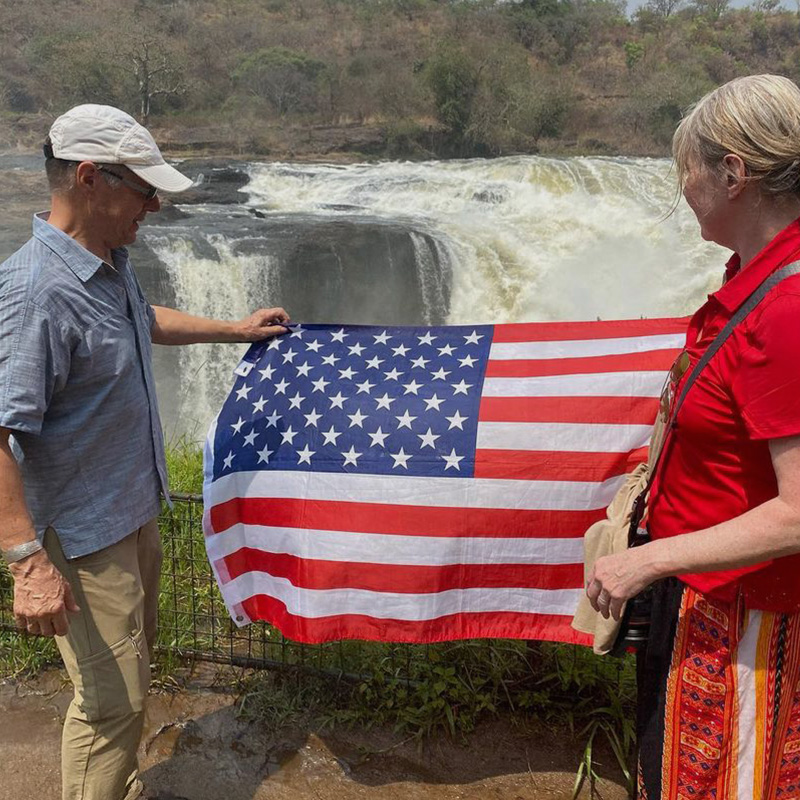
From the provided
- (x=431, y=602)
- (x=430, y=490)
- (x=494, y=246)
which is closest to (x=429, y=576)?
(x=431, y=602)

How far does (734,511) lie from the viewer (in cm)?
146

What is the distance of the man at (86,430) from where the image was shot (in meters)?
1.80

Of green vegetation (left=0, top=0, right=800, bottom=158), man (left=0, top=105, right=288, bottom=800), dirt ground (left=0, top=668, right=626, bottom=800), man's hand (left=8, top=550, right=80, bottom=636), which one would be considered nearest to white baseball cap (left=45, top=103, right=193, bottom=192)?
man (left=0, top=105, right=288, bottom=800)

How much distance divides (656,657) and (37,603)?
51.1 inches

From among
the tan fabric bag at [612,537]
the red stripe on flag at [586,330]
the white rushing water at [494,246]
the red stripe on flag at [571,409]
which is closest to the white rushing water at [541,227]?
the white rushing water at [494,246]

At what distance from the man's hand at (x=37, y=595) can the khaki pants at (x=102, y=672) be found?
155 mm

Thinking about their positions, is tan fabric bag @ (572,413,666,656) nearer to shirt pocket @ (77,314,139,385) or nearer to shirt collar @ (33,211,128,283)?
shirt pocket @ (77,314,139,385)

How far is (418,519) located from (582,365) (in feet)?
2.12

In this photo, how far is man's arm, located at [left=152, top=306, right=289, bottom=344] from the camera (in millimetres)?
2533

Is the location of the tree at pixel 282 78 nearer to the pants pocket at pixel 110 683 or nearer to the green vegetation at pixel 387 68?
the green vegetation at pixel 387 68

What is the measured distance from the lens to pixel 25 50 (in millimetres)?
32375

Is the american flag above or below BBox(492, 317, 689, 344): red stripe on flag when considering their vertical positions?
below

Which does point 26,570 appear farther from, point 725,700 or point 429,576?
point 725,700

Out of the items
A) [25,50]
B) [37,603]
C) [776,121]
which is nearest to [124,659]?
[37,603]
